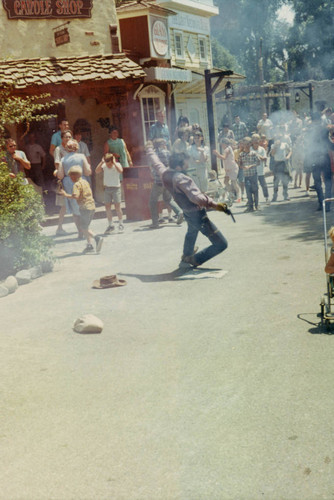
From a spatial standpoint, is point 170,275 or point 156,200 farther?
point 156,200

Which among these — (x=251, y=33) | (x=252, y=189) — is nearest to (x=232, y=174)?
(x=252, y=189)

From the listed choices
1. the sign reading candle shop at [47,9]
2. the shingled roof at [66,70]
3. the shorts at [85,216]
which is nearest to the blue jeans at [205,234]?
the shorts at [85,216]

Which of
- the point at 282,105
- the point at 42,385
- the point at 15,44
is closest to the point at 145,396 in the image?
the point at 42,385

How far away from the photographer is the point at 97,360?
6.31 m

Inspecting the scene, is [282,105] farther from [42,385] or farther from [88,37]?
[42,385]

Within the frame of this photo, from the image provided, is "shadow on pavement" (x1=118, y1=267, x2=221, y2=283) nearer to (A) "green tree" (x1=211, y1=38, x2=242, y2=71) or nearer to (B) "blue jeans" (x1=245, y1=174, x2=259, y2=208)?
(B) "blue jeans" (x1=245, y1=174, x2=259, y2=208)

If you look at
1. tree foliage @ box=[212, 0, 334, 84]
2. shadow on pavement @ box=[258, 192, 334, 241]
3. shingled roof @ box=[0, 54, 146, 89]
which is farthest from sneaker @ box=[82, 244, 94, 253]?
tree foliage @ box=[212, 0, 334, 84]

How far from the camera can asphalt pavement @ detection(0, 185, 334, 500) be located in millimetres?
4035

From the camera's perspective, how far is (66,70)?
17594 millimetres

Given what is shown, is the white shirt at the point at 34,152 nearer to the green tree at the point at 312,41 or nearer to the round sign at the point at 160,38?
the round sign at the point at 160,38

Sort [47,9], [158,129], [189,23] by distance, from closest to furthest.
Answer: [47,9] → [158,129] → [189,23]

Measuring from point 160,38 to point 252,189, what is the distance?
1066 cm

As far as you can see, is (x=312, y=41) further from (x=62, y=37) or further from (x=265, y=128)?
(x=62, y=37)

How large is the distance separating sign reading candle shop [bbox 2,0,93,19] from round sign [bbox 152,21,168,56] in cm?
527
